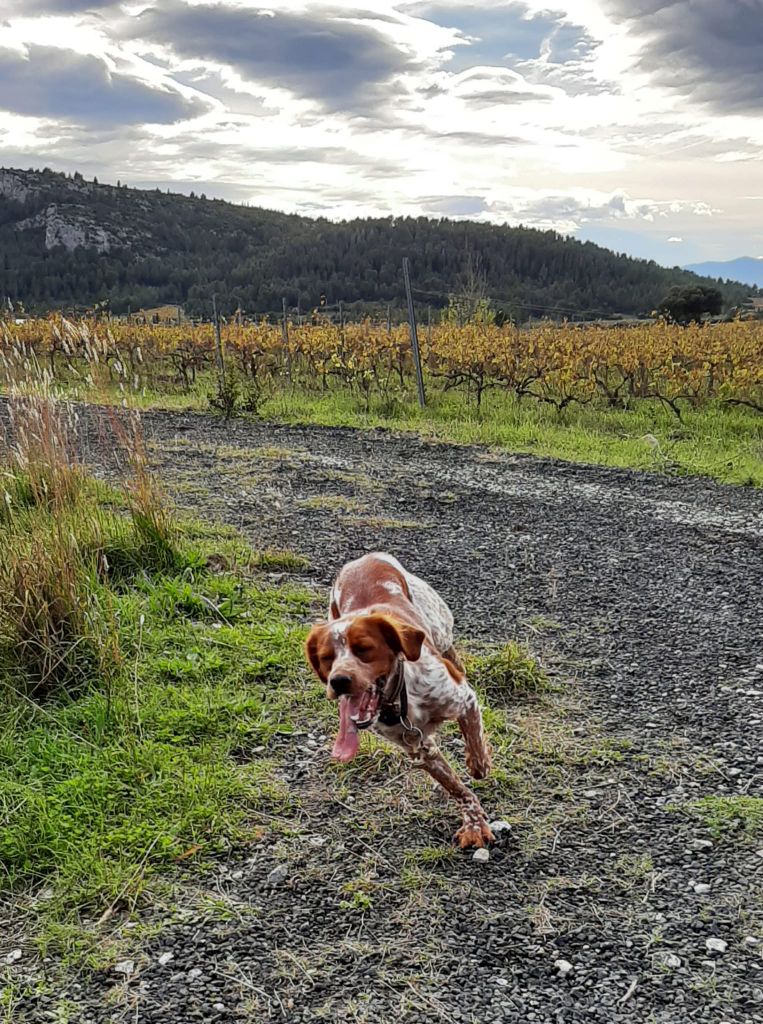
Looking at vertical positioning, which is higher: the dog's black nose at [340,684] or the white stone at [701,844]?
the dog's black nose at [340,684]

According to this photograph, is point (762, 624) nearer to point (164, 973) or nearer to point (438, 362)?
point (164, 973)

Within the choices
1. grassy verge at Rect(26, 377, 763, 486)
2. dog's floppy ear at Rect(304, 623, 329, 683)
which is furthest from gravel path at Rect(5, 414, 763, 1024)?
grassy verge at Rect(26, 377, 763, 486)

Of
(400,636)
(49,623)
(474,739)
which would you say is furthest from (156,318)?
(400,636)

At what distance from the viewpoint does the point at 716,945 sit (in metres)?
2.44

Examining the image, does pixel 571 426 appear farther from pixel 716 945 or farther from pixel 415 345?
pixel 716 945

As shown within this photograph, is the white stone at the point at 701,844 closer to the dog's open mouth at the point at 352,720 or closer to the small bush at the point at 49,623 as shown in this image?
the dog's open mouth at the point at 352,720

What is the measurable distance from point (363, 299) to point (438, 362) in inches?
1699

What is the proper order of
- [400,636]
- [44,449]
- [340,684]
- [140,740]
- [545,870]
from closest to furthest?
[340,684] < [400,636] < [545,870] < [140,740] < [44,449]

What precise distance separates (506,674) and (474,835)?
1.32 m

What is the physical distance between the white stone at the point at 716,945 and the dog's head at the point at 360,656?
1.22 meters

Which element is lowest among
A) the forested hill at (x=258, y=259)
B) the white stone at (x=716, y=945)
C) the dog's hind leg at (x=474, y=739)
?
the white stone at (x=716, y=945)

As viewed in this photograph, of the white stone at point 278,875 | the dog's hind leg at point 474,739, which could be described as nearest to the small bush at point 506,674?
the dog's hind leg at point 474,739

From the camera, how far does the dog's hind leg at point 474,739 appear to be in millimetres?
2736

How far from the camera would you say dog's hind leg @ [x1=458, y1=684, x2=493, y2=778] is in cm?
274
